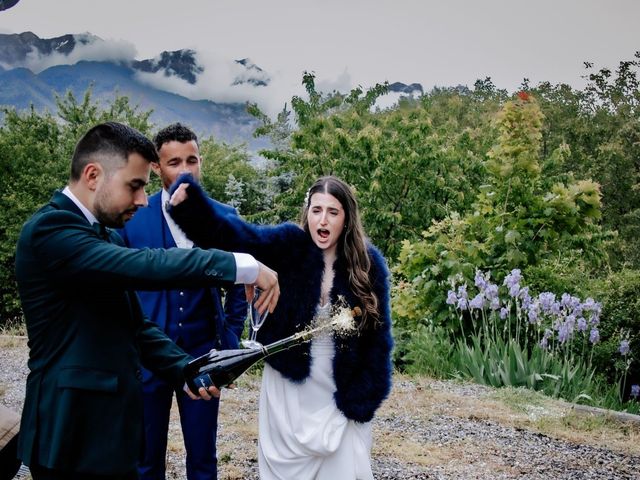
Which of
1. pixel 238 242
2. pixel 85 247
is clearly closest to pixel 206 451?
pixel 238 242

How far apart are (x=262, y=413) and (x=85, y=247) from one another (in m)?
1.80

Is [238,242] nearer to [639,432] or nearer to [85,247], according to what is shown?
[85,247]

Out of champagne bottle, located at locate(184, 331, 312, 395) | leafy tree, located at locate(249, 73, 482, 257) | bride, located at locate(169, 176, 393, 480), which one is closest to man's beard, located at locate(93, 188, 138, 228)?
champagne bottle, located at locate(184, 331, 312, 395)

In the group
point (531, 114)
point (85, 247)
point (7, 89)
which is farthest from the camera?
point (7, 89)

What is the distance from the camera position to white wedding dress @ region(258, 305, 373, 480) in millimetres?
3279

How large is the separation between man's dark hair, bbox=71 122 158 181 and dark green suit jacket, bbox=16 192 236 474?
0.40 ft

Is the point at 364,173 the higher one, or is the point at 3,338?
the point at 364,173

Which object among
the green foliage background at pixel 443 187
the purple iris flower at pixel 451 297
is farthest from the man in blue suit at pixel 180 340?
the green foliage background at pixel 443 187

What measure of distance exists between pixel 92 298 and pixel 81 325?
0.08 metres

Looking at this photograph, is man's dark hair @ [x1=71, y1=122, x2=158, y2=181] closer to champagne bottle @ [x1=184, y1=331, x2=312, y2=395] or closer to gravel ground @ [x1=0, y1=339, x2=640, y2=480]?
champagne bottle @ [x1=184, y1=331, x2=312, y2=395]

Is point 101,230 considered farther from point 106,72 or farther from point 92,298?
point 106,72

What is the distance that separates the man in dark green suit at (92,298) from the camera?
1.92m

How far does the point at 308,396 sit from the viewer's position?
336cm

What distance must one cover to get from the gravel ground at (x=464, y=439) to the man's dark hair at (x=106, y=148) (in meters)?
3.07
